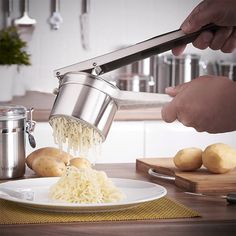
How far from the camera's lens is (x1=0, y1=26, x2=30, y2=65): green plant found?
3.34m

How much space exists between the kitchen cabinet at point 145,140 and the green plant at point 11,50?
0.50m

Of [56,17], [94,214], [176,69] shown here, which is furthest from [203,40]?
[56,17]

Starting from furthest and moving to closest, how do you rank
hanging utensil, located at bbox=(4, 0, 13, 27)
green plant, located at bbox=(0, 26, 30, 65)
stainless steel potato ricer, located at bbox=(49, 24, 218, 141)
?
hanging utensil, located at bbox=(4, 0, 13, 27) < green plant, located at bbox=(0, 26, 30, 65) < stainless steel potato ricer, located at bbox=(49, 24, 218, 141)

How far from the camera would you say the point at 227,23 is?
1.70 m

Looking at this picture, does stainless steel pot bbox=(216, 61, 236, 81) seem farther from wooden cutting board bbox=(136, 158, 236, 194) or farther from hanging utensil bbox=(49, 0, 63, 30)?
wooden cutting board bbox=(136, 158, 236, 194)

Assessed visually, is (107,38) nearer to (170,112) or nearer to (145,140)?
(145,140)

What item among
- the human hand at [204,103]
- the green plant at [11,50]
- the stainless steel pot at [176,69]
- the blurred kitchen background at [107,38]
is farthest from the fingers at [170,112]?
the stainless steel pot at [176,69]

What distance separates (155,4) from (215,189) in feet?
7.98

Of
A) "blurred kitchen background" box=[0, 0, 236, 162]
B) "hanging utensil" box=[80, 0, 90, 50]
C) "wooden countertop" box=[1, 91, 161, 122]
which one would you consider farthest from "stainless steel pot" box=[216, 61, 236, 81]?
"wooden countertop" box=[1, 91, 161, 122]

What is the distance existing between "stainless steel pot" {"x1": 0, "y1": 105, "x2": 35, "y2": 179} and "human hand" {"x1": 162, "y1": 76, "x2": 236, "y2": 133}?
0.41m

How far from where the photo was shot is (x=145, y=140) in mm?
3066

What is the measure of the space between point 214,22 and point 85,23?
219cm

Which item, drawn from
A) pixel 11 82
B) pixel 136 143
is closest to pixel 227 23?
pixel 136 143

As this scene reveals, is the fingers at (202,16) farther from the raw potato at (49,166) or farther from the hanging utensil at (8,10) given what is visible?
the hanging utensil at (8,10)
